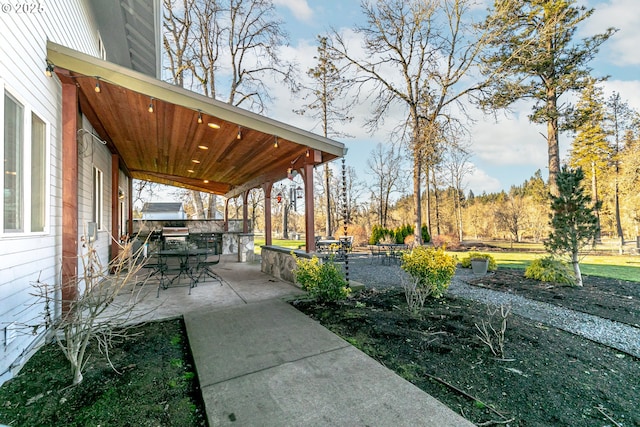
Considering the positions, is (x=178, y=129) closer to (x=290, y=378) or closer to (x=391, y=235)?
(x=290, y=378)

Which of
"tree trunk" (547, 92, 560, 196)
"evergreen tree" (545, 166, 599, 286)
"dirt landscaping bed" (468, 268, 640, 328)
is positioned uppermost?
"tree trunk" (547, 92, 560, 196)

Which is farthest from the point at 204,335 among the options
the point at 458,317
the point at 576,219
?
the point at 576,219

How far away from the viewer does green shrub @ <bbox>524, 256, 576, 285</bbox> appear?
6.25m

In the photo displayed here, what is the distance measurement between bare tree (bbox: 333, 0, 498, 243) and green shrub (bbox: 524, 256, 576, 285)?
16.0ft

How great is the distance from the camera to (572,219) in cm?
616

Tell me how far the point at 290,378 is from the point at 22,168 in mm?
3076

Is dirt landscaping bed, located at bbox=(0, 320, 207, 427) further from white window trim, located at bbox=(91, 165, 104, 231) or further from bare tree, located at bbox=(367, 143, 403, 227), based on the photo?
bare tree, located at bbox=(367, 143, 403, 227)

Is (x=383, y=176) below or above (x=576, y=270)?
above

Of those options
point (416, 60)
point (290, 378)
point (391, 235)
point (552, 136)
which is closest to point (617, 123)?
point (552, 136)

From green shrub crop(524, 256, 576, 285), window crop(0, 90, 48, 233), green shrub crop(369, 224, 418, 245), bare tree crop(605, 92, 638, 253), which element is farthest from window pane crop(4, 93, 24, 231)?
bare tree crop(605, 92, 638, 253)

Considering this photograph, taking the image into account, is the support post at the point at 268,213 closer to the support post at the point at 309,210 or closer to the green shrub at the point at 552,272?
the support post at the point at 309,210

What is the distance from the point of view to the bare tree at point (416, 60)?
437 inches

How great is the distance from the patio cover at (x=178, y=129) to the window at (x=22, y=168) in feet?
2.98

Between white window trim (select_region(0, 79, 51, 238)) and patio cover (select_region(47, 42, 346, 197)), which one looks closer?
white window trim (select_region(0, 79, 51, 238))
